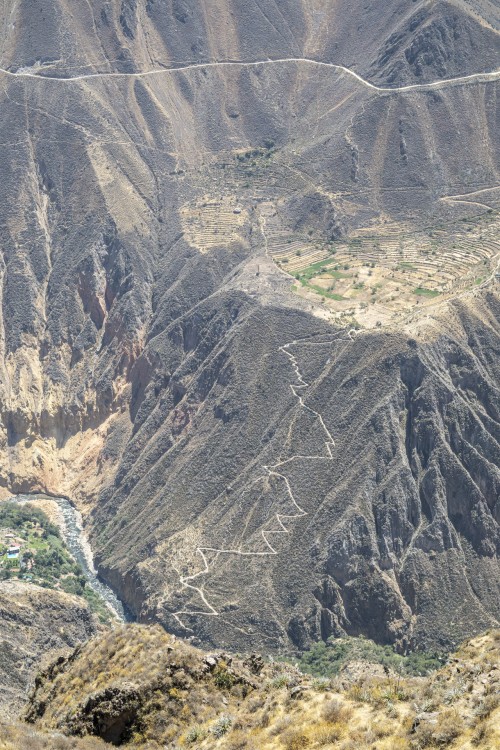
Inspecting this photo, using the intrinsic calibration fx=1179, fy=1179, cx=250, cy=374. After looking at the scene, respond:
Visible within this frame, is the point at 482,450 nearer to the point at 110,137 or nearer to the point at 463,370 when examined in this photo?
the point at 463,370

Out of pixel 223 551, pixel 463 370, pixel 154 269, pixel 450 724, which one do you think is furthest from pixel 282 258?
pixel 450 724

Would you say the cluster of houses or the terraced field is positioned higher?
the terraced field

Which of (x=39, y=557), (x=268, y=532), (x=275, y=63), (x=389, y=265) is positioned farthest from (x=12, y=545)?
(x=275, y=63)

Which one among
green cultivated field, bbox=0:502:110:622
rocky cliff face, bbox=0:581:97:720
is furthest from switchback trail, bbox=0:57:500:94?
rocky cliff face, bbox=0:581:97:720

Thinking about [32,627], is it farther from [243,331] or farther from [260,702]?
[260,702]

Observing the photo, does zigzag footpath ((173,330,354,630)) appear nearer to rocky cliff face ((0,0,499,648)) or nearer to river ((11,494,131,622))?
rocky cliff face ((0,0,499,648))
